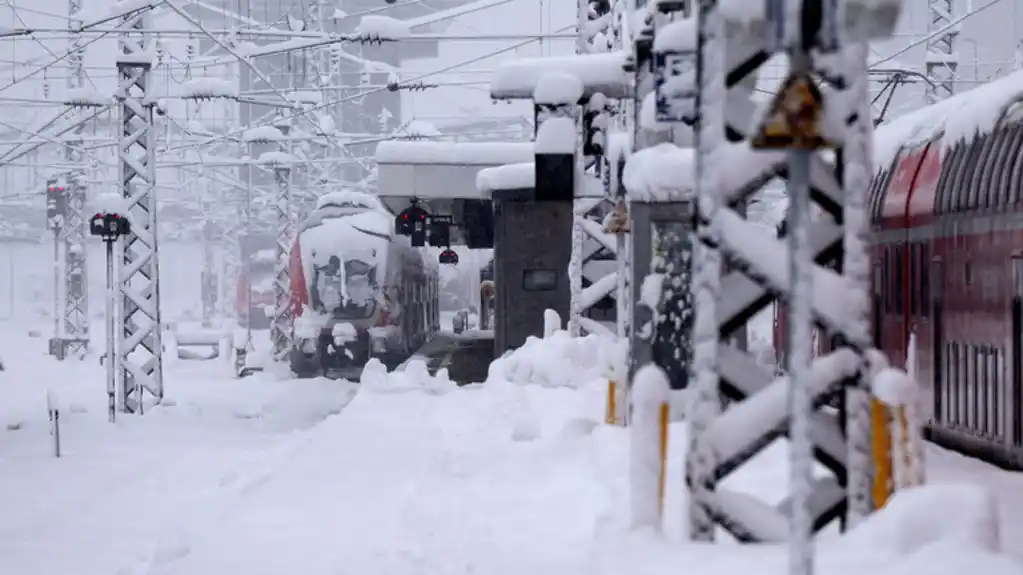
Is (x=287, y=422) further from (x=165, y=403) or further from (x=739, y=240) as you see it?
(x=739, y=240)

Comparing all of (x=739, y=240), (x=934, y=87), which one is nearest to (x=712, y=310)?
(x=739, y=240)

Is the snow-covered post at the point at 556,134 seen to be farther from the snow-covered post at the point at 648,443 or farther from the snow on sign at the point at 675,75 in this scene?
the snow-covered post at the point at 648,443

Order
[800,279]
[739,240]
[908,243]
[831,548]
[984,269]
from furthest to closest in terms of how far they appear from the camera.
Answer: [908,243] → [984,269] → [739,240] → [831,548] → [800,279]

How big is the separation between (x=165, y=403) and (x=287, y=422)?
301 cm

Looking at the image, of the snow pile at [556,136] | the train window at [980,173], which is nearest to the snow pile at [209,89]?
the snow pile at [556,136]

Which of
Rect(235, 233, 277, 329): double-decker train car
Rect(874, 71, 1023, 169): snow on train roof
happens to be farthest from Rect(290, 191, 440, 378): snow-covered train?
Rect(235, 233, 277, 329): double-decker train car

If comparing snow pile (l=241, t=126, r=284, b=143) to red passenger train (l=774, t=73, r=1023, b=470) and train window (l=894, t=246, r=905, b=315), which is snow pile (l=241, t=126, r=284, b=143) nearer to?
red passenger train (l=774, t=73, r=1023, b=470)

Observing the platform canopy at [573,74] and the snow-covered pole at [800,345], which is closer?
the snow-covered pole at [800,345]

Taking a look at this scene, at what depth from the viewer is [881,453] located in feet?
20.4

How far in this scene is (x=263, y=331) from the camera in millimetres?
67375

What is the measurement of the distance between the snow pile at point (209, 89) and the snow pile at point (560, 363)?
28.9ft

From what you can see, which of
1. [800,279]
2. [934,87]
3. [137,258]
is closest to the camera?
[800,279]

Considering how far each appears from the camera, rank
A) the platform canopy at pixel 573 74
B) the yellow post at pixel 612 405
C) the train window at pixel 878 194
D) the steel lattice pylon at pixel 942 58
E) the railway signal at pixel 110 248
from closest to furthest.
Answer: the yellow post at pixel 612 405 < the train window at pixel 878 194 < the platform canopy at pixel 573 74 < the railway signal at pixel 110 248 < the steel lattice pylon at pixel 942 58

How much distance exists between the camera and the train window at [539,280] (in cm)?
2588
